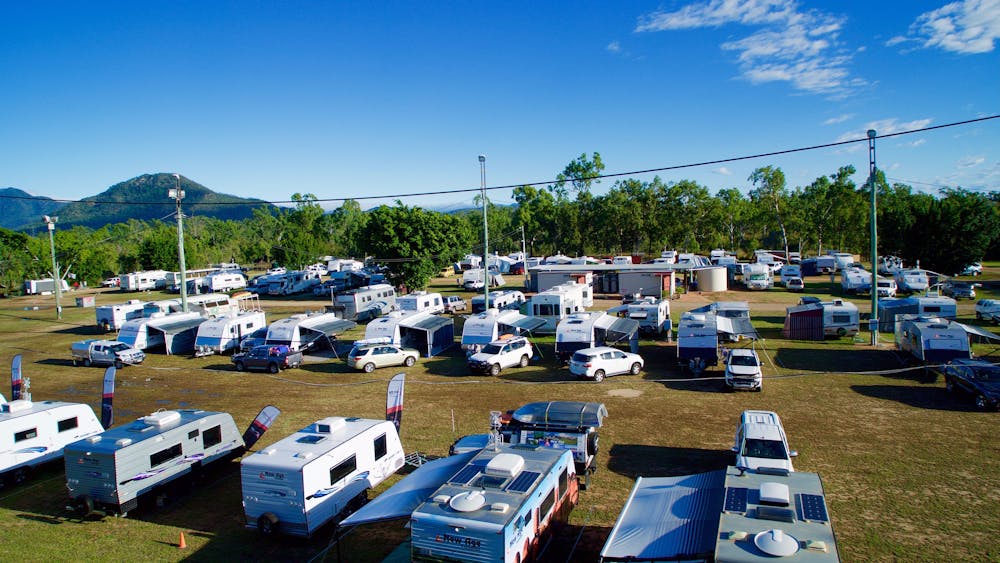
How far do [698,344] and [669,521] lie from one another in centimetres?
1430

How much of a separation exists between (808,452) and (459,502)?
9.91 meters

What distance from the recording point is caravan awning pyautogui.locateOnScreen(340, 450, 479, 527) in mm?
9000

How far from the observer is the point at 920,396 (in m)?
18.2

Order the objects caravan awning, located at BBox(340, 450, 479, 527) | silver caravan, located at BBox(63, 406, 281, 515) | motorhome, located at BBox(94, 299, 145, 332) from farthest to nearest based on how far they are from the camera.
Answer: motorhome, located at BBox(94, 299, 145, 332), silver caravan, located at BBox(63, 406, 281, 515), caravan awning, located at BBox(340, 450, 479, 527)

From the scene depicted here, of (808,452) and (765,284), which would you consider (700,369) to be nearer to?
(808,452)

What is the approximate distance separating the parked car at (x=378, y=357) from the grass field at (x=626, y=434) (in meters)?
0.55

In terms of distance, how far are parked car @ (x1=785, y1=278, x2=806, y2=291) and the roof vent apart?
1783 inches

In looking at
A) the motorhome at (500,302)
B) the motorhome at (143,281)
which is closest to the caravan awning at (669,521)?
the motorhome at (500,302)

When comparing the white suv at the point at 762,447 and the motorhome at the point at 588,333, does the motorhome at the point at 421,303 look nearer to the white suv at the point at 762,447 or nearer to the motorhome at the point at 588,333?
the motorhome at the point at 588,333

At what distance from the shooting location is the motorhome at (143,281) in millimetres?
66188

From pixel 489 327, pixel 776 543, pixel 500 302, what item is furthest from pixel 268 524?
pixel 500 302

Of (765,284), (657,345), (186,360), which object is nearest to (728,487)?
(657,345)

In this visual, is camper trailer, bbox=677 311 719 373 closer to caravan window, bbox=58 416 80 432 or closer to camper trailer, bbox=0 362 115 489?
camper trailer, bbox=0 362 115 489

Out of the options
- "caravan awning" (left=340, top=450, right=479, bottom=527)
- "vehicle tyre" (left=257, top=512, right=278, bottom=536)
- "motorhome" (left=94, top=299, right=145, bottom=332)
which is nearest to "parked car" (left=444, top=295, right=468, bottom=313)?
"motorhome" (left=94, top=299, right=145, bottom=332)
